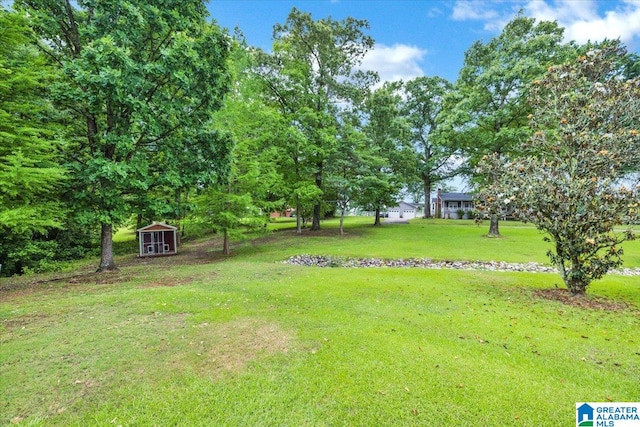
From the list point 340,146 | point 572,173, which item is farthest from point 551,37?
point 572,173

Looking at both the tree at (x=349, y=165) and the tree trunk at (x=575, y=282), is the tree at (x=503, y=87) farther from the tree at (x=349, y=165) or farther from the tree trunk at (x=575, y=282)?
the tree trunk at (x=575, y=282)

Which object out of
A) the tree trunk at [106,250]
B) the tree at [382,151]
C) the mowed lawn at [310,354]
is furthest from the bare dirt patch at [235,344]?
the tree at [382,151]

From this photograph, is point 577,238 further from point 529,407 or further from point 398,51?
point 398,51

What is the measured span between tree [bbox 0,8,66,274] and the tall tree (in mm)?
13799

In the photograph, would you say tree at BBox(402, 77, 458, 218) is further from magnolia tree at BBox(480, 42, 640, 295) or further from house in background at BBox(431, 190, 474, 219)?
magnolia tree at BBox(480, 42, 640, 295)

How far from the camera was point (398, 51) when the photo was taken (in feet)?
71.1

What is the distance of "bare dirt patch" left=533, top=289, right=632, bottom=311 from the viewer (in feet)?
22.1

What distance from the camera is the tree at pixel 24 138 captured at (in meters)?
7.17

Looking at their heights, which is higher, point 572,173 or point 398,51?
point 398,51

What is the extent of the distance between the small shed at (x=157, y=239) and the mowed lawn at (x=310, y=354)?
25.1ft

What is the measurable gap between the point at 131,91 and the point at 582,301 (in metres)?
14.0

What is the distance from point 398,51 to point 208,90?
54.6ft

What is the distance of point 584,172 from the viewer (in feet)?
23.2

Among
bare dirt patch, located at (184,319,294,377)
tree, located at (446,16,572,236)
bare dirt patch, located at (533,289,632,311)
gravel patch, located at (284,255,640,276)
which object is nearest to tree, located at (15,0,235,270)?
gravel patch, located at (284,255,640,276)
